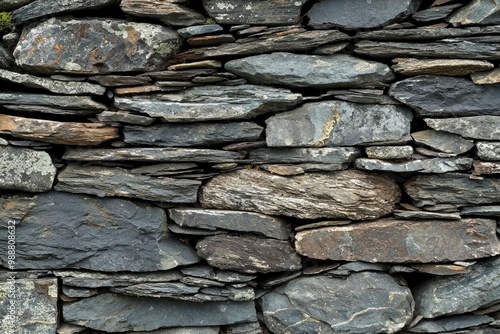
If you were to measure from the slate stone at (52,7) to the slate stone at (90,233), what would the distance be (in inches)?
58.1

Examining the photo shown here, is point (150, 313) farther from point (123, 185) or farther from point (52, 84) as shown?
point (52, 84)

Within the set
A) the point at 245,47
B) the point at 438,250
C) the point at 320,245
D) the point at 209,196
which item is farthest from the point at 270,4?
the point at 438,250

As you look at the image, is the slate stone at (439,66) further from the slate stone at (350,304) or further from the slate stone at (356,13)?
the slate stone at (350,304)

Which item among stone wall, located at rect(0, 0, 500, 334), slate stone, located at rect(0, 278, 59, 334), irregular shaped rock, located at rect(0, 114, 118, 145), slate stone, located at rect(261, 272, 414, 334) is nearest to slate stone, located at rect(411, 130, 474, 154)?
stone wall, located at rect(0, 0, 500, 334)

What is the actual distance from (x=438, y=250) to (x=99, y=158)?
290 centimetres

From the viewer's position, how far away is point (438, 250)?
446cm

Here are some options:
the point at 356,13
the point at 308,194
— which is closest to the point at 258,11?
the point at 356,13

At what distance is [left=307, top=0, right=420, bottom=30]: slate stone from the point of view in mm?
4203

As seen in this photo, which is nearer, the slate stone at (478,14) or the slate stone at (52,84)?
the slate stone at (478,14)

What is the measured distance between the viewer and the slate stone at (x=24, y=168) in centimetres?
452

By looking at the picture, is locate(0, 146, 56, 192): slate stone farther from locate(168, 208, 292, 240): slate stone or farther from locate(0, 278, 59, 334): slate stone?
locate(168, 208, 292, 240): slate stone

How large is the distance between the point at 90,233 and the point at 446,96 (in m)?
3.16

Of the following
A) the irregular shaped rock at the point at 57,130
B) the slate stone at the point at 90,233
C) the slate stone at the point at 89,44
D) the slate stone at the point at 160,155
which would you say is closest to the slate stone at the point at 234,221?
the slate stone at the point at 90,233

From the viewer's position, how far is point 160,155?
442cm
